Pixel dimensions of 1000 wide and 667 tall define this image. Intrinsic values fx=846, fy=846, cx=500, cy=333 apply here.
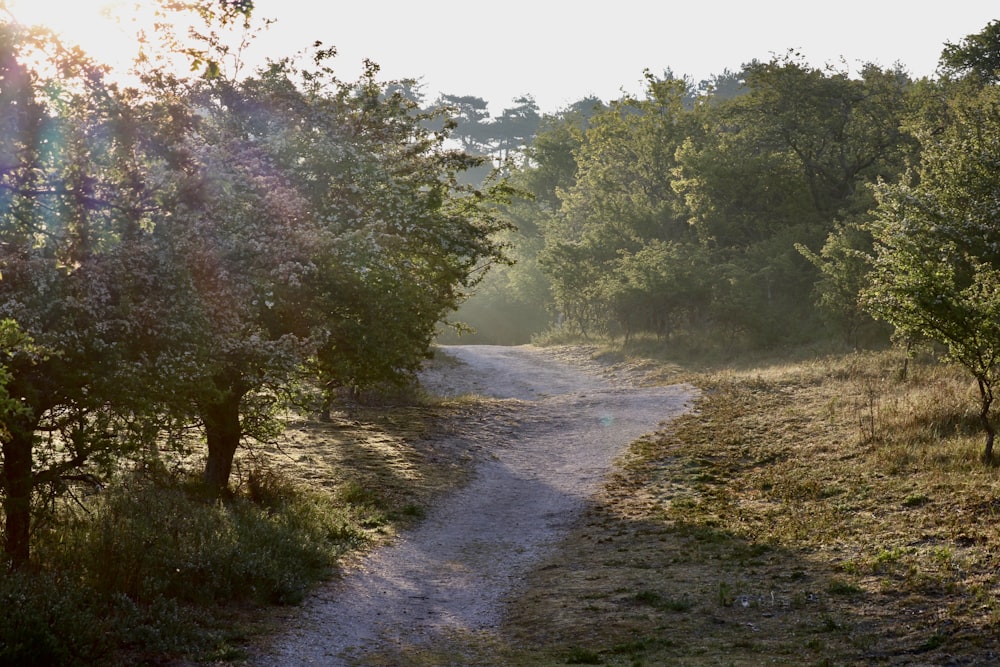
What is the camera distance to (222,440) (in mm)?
15633

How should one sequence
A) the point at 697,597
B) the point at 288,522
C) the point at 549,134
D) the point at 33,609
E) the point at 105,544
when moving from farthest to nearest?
the point at 549,134 < the point at 288,522 < the point at 697,597 < the point at 105,544 < the point at 33,609

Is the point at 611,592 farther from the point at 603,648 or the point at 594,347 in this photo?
the point at 594,347

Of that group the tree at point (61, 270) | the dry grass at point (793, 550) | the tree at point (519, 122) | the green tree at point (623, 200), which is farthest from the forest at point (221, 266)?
the tree at point (519, 122)

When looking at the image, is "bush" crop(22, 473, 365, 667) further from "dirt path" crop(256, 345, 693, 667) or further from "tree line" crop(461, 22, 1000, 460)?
"tree line" crop(461, 22, 1000, 460)

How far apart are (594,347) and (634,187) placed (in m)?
10.3

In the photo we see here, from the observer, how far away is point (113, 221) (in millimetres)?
10141

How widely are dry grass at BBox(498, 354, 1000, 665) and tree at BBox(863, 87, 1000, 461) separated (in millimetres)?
1872

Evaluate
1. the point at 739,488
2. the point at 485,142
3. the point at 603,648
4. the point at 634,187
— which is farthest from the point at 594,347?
the point at 485,142

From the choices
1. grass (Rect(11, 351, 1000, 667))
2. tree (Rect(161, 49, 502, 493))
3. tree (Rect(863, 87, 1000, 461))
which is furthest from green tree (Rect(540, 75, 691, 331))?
tree (Rect(161, 49, 502, 493))

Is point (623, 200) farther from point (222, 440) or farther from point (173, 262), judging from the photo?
point (173, 262)

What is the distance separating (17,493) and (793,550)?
1087cm

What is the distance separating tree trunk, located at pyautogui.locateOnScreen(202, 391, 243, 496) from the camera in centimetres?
1512

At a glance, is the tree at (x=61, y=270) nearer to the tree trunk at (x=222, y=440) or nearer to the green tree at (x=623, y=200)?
the tree trunk at (x=222, y=440)

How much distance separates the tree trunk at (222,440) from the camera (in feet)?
49.6
